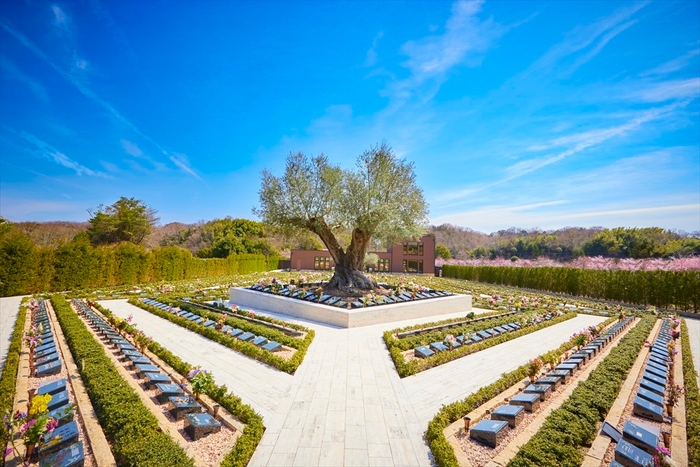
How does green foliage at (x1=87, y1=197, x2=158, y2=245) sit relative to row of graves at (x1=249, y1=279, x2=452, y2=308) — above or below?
above

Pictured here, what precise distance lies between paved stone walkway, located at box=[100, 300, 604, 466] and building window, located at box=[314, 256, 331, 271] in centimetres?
3259

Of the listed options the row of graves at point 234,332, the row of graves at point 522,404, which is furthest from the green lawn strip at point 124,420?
the row of graves at point 522,404

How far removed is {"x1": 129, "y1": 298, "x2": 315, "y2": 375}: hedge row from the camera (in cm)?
672

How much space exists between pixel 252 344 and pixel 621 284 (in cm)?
2192

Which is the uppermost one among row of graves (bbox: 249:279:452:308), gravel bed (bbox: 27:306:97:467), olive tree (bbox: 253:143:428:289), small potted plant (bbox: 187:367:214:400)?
olive tree (bbox: 253:143:428:289)

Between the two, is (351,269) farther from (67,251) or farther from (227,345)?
(67,251)

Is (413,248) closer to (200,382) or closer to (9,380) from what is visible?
(200,382)

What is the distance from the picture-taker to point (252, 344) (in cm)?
799

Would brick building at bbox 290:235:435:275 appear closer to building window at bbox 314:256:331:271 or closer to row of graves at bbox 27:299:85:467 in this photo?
building window at bbox 314:256:331:271

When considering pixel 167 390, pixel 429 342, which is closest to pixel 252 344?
pixel 167 390

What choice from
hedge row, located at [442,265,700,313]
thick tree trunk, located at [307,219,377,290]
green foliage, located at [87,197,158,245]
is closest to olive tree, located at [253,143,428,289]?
thick tree trunk, located at [307,219,377,290]

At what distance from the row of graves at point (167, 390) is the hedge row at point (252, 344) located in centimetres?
186

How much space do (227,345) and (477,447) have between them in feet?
20.5

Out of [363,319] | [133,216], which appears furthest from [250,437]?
[133,216]
